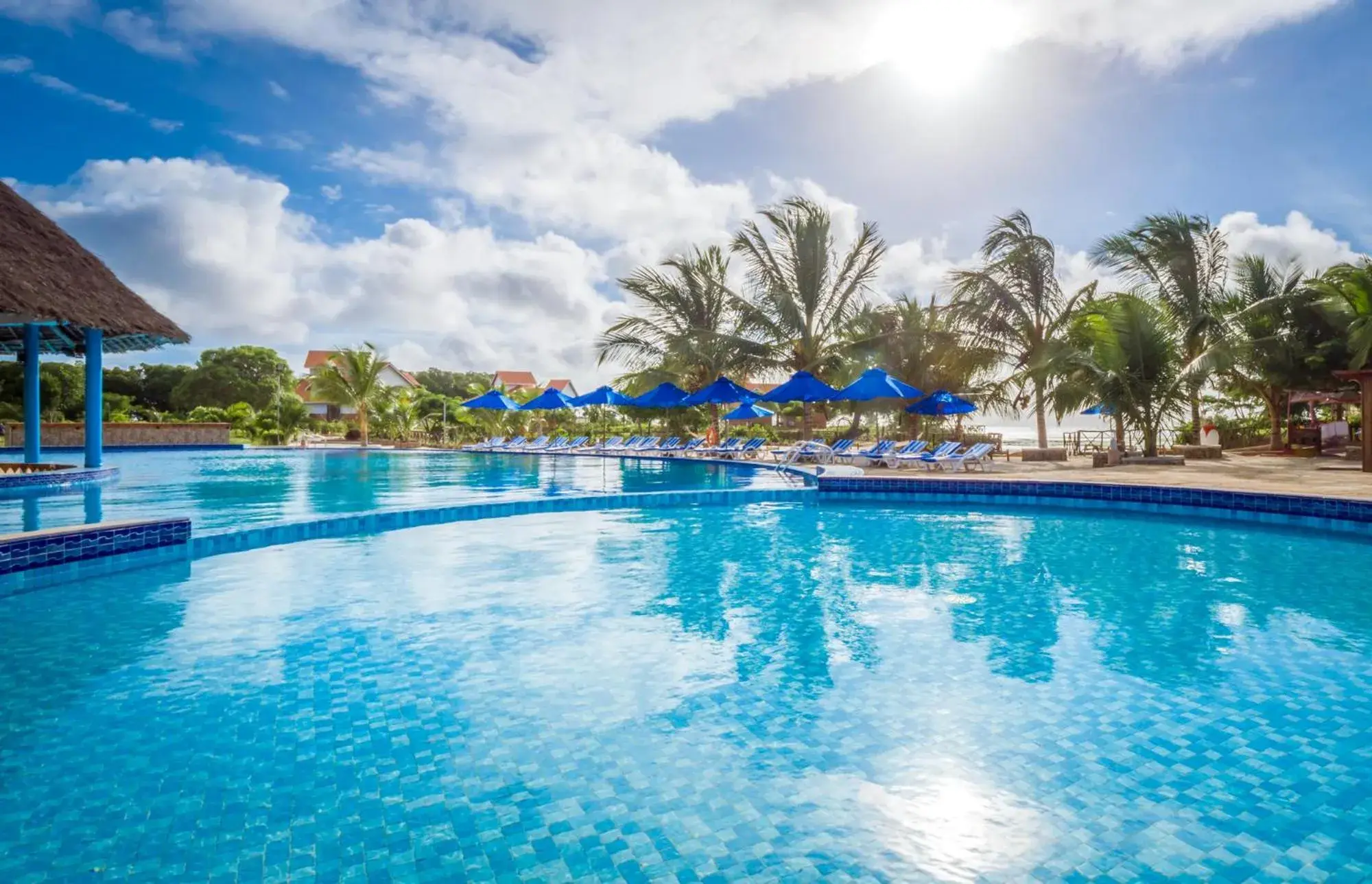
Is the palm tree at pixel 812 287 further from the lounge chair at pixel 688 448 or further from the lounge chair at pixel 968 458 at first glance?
the lounge chair at pixel 968 458

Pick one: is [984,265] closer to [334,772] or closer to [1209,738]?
[1209,738]

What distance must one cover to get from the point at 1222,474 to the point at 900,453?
4.85 m

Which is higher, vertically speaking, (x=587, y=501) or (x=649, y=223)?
(x=649, y=223)

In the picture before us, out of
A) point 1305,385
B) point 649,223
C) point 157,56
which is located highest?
point 157,56

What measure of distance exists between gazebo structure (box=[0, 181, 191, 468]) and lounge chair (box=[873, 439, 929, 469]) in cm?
1275

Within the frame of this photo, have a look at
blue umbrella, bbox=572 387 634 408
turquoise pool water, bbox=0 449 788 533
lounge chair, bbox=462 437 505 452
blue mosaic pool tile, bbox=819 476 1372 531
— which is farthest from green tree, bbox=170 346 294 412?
blue mosaic pool tile, bbox=819 476 1372 531

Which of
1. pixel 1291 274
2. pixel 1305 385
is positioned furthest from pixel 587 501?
pixel 1291 274

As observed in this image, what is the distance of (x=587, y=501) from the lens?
9.85 meters

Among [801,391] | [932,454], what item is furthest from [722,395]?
[932,454]

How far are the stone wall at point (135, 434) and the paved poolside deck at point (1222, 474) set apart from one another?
22.1 metres

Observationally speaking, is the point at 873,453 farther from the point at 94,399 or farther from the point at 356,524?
the point at 94,399

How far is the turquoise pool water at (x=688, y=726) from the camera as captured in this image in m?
2.17

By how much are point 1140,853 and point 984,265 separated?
16.9 metres

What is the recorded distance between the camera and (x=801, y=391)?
49.9 feet
